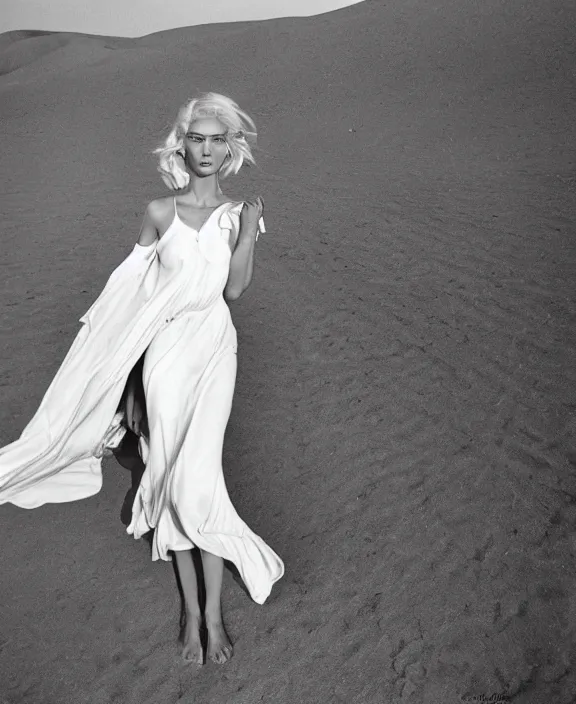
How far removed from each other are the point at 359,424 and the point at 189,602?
2361 mm

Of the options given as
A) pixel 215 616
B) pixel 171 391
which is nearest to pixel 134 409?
pixel 171 391

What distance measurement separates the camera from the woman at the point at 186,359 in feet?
12.2

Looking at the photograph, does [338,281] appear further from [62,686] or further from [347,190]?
[62,686]

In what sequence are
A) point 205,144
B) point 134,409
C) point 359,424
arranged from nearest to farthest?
point 205,144 < point 134,409 < point 359,424

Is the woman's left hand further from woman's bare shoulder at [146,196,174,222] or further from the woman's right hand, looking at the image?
Result: the woman's right hand

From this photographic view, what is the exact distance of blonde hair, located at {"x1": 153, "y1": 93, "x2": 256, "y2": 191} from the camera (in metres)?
3.81

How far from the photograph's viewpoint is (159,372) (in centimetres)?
384

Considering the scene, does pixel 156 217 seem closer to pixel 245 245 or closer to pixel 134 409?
pixel 245 245

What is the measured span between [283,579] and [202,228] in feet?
7.20

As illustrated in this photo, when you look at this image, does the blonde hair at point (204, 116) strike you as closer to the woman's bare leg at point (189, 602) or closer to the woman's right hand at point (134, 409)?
the woman's right hand at point (134, 409)

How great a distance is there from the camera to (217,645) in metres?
3.84

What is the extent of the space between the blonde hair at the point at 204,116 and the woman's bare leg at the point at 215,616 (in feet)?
6.86

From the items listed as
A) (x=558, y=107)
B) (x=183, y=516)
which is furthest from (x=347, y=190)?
(x=183, y=516)

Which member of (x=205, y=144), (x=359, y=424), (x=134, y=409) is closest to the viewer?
(x=205, y=144)
